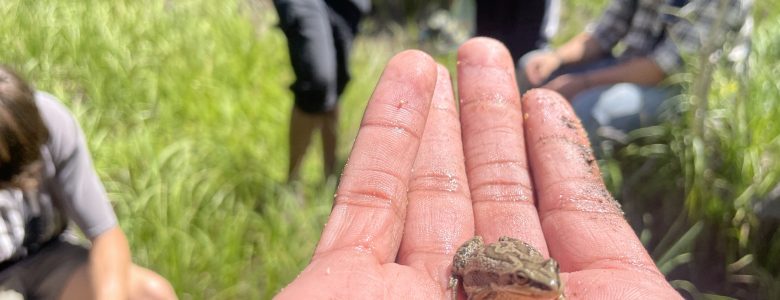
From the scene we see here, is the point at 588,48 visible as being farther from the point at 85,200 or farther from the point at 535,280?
the point at 85,200

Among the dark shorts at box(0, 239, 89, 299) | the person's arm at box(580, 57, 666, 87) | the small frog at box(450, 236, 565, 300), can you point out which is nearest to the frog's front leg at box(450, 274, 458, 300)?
the small frog at box(450, 236, 565, 300)

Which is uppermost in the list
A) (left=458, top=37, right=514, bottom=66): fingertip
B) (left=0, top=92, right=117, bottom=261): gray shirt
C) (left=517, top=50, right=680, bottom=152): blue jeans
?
(left=458, top=37, right=514, bottom=66): fingertip

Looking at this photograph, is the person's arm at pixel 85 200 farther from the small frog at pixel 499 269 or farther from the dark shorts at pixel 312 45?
the small frog at pixel 499 269

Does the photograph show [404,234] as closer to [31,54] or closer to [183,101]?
[183,101]

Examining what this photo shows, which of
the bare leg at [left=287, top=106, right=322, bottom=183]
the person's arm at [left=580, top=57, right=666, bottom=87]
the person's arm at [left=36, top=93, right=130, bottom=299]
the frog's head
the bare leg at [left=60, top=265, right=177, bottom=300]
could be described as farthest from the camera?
the bare leg at [left=287, top=106, right=322, bottom=183]

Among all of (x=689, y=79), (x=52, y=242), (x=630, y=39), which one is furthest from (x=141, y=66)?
(x=689, y=79)

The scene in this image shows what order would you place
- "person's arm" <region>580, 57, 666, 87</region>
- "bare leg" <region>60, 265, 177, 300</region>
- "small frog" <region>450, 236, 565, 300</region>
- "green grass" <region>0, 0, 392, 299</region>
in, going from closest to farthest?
"small frog" <region>450, 236, 565, 300</region> < "bare leg" <region>60, 265, 177, 300</region> < "green grass" <region>0, 0, 392, 299</region> < "person's arm" <region>580, 57, 666, 87</region>

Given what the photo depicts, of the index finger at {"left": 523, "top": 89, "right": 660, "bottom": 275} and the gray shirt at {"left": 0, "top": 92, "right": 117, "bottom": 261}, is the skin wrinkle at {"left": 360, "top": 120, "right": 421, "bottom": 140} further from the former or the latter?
the gray shirt at {"left": 0, "top": 92, "right": 117, "bottom": 261}
